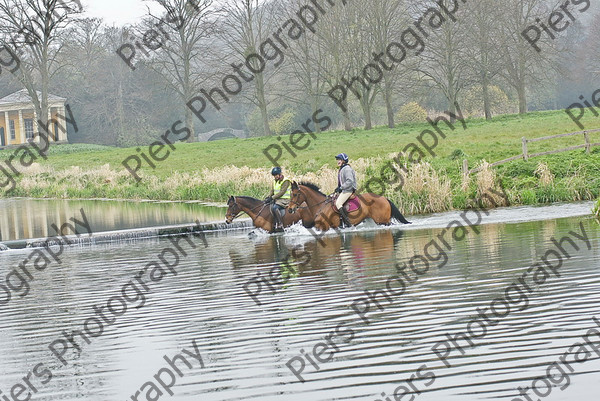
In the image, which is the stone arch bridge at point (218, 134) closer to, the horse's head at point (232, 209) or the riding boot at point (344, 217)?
the horse's head at point (232, 209)

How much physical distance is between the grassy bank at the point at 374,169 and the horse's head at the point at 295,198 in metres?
6.02

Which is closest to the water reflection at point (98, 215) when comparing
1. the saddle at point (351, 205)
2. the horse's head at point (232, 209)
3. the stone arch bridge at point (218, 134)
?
the horse's head at point (232, 209)

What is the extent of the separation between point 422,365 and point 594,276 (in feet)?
17.0

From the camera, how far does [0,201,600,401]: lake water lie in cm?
864

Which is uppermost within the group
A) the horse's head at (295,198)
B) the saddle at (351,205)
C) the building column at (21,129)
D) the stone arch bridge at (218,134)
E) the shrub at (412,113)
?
the building column at (21,129)

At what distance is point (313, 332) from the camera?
10.8 meters

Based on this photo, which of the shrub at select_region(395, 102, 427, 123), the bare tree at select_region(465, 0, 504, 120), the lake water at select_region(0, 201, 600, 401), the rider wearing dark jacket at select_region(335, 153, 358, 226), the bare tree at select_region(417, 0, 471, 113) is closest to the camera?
the lake water at select_region(0, 201, 600, 401)

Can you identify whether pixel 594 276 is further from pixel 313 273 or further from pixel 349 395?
pixel 349 395

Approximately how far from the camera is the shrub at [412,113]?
70938 millimetres

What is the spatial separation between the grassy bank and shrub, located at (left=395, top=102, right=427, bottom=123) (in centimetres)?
773

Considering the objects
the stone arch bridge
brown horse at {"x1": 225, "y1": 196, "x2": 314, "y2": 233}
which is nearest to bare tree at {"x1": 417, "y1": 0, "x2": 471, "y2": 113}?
brown horse at {"x1": 225, "y1": 196, "x2": 314, "y2": 233}

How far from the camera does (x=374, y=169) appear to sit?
32.8 metres

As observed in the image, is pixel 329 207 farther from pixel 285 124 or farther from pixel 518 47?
pixel 285 124

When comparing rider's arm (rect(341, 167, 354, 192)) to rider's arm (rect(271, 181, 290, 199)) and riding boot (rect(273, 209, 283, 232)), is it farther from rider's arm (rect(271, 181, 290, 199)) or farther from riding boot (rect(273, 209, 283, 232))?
riding boot (rect(273, 209, 283, 232))
